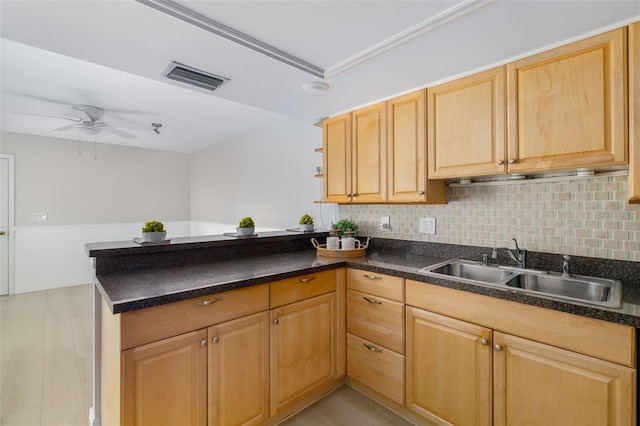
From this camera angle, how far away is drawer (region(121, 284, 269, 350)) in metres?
1.25

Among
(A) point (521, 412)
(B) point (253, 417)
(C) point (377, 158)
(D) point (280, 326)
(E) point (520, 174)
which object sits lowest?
(B) point (253, 417)

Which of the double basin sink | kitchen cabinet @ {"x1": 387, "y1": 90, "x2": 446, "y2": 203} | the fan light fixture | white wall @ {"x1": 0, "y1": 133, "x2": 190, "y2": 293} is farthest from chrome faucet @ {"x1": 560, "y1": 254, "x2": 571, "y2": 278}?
white wall @ {"x1": 0, "y1": 133, "x2": 190, "y2": 293}

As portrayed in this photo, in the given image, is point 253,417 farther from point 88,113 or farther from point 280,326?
point 88,113

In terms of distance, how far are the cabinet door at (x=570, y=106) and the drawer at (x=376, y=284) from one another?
914 millimetres

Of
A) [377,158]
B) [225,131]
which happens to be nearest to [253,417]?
[377,158]

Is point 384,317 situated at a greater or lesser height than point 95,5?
lesser

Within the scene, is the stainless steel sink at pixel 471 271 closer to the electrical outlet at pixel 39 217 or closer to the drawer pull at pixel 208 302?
the drawer pull at pixel 208 302

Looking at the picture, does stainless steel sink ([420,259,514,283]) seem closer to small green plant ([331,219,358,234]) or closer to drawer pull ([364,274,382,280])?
drawer pull ([364,274,382,280])

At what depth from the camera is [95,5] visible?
4.04 feet

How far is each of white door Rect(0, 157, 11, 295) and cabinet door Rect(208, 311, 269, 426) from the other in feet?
16.9

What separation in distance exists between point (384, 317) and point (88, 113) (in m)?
3.82

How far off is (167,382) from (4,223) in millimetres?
5216

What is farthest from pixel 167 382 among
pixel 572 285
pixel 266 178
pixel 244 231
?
pixel 266 178

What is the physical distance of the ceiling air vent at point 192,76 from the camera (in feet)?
5.85
